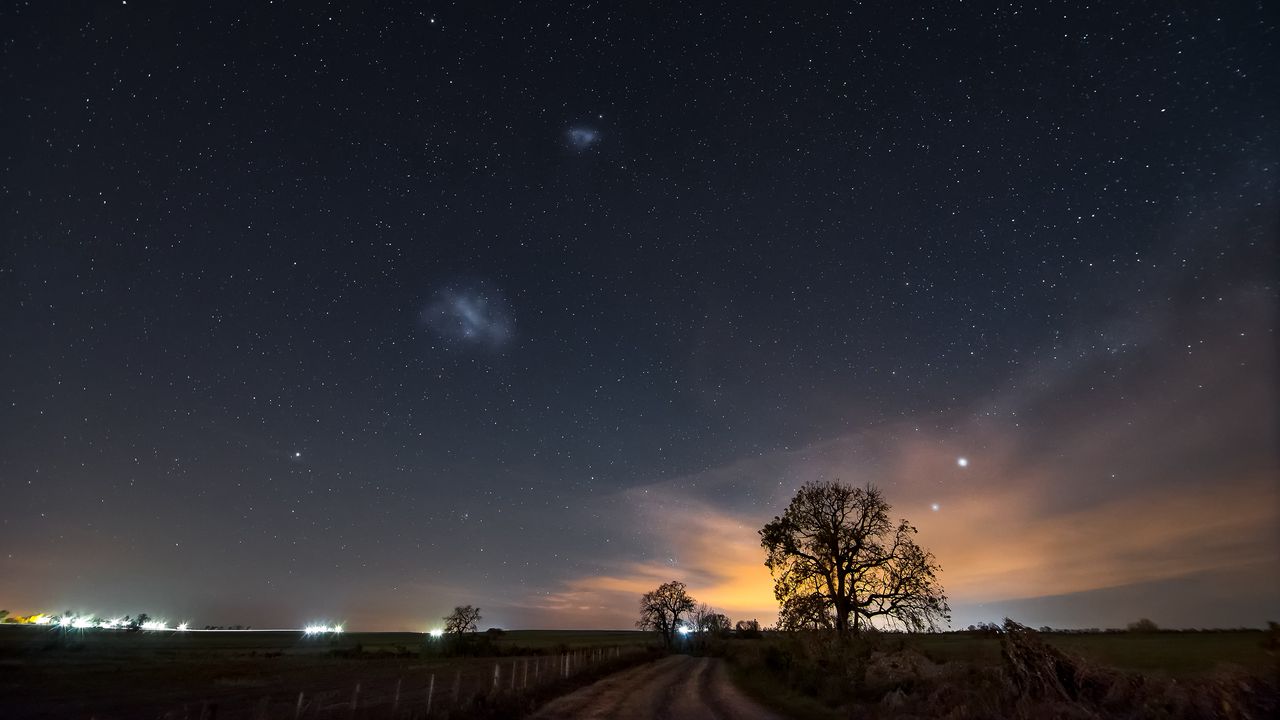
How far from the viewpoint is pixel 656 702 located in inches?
987

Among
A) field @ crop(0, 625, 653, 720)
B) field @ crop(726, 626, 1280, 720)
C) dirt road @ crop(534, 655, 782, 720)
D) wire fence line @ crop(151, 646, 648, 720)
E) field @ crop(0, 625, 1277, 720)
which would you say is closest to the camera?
field @ crop(726, 626, 1280, 720)

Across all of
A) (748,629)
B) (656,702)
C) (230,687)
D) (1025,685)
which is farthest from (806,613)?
(748,629)

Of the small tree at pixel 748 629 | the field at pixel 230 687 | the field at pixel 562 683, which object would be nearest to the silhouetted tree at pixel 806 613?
the field at pixel 562 683

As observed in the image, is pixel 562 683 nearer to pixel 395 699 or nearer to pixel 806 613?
pixel 395 699

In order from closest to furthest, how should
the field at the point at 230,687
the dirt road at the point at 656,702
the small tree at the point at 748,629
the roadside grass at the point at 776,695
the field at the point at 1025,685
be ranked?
the field at the point at 1025,685 < the dirt road at the point at 656,702 < the roadside grass at the point at 776,695 < the field at the point at 230,687 < the small tree at the point at 748,629

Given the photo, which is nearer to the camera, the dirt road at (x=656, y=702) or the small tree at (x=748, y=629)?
the dirt road at (x=656, y=702)

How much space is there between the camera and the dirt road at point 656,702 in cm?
2070

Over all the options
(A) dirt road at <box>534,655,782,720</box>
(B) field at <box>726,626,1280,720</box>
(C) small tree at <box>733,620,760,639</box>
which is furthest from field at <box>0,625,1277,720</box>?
(C) small tree at <box>733,620,760,639</box>

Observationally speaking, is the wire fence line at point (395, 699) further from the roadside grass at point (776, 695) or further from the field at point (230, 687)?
the roadside grass at point (776, 695)

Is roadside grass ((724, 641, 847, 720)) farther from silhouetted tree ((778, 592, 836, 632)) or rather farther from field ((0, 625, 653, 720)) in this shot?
field ((0, 625, 653, 720))

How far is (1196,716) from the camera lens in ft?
34.0

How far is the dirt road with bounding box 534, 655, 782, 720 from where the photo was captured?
20698mm

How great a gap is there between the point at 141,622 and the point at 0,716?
22042 cm

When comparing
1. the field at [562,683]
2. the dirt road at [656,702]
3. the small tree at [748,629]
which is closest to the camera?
the field at [562,683]
